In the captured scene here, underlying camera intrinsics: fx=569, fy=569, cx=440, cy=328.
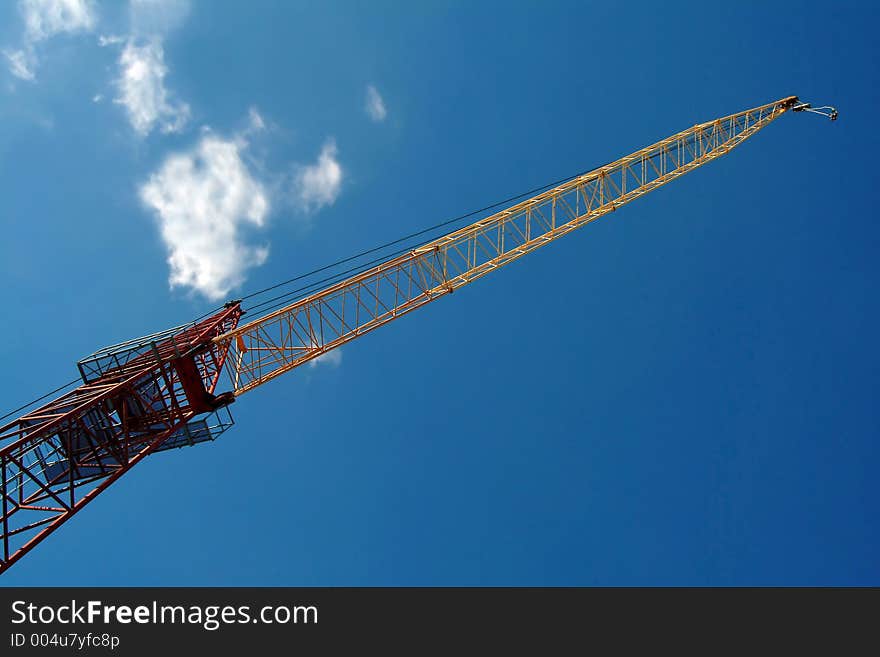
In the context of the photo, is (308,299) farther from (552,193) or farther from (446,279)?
(552,193)

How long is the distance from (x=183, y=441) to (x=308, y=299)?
11187 millimetres

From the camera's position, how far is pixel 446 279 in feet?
132

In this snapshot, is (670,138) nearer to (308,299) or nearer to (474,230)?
(474,230)

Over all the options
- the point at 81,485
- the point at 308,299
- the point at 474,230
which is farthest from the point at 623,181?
the point at 81,485

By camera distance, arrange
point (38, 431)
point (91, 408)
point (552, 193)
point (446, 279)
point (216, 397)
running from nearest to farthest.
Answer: point (38, 431)
point (91, 408)
point (216, 397)
point (446, 279)
point (552, 193)

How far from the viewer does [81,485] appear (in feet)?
84.5

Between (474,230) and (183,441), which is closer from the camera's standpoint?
(183,441)

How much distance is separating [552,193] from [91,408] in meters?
32.6

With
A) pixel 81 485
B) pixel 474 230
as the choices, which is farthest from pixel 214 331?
pixel 474 230

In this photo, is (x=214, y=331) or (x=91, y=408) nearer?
(x=91, y=408)

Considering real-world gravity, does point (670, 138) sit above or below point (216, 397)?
above

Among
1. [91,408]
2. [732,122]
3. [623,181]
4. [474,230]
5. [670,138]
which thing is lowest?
[91,408]

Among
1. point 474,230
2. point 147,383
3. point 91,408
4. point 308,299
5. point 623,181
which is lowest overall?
point 91,408

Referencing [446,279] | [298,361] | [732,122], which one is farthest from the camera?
[732,122]
